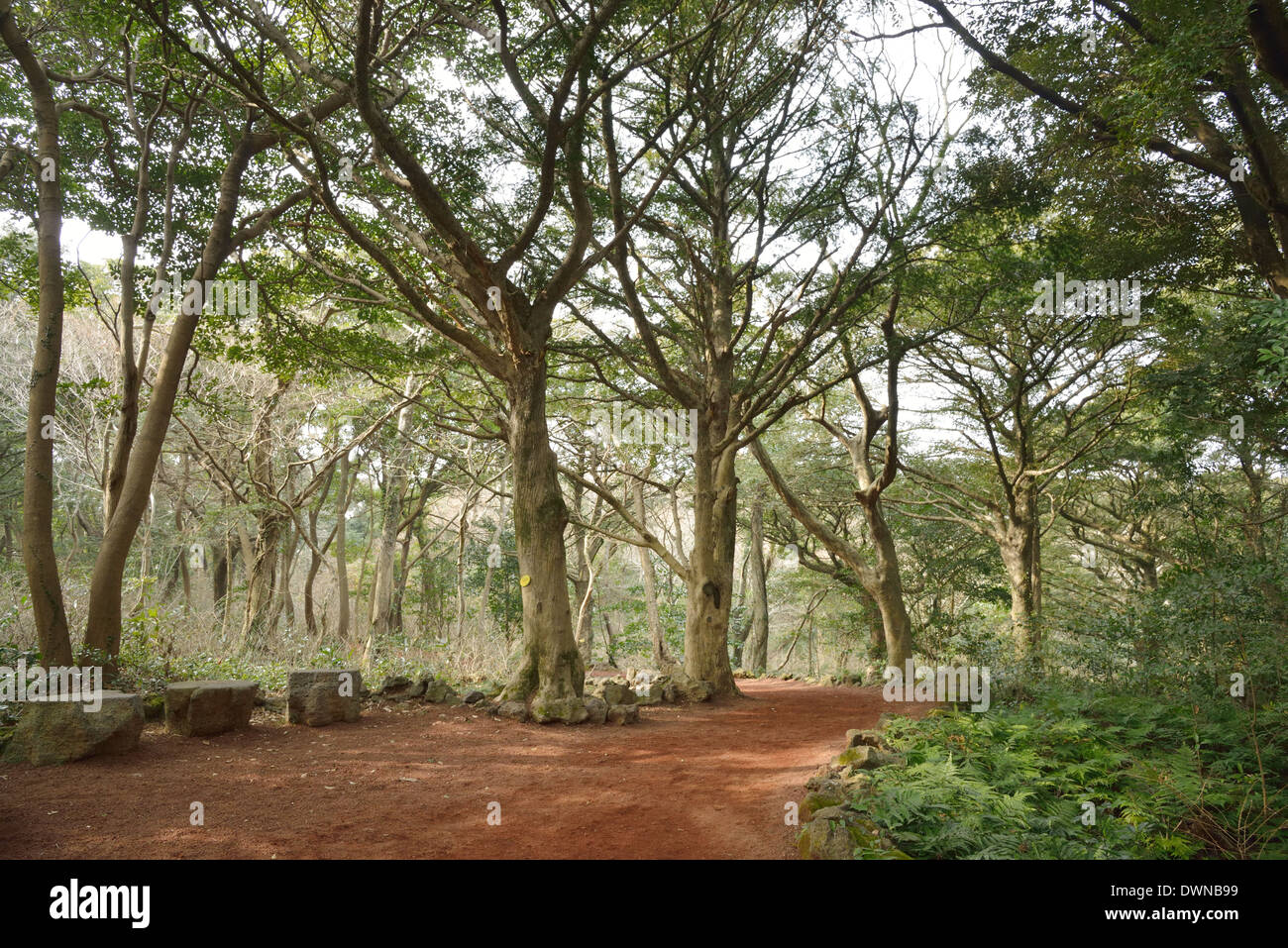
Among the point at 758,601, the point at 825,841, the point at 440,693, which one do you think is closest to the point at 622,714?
the point at 440,693

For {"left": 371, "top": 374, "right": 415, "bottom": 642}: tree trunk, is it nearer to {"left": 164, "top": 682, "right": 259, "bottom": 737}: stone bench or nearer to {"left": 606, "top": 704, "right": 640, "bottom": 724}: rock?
{"left": 606, "top": 704, "right": 640, "bottom": 724}: rock

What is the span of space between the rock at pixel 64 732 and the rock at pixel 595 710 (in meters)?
4.23

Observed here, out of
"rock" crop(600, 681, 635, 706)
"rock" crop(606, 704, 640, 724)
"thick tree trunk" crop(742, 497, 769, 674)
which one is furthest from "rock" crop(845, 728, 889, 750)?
"thick tree trunk" crop(742, 497, 769, 674)

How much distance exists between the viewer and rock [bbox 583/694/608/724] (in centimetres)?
808

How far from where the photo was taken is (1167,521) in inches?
680

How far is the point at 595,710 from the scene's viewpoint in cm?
814

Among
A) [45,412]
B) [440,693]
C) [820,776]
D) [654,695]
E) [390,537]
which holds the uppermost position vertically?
[45,412]

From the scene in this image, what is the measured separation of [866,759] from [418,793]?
10.3 ft

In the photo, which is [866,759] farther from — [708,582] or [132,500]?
[132,500]

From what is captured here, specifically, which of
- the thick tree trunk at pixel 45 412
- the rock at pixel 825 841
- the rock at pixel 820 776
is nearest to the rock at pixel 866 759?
the rock at pixel 820 776

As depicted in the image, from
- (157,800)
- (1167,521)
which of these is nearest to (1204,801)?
(157,800)

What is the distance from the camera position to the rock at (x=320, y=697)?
7.09m

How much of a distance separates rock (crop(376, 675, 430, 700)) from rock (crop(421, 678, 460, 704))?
0.12 metres
